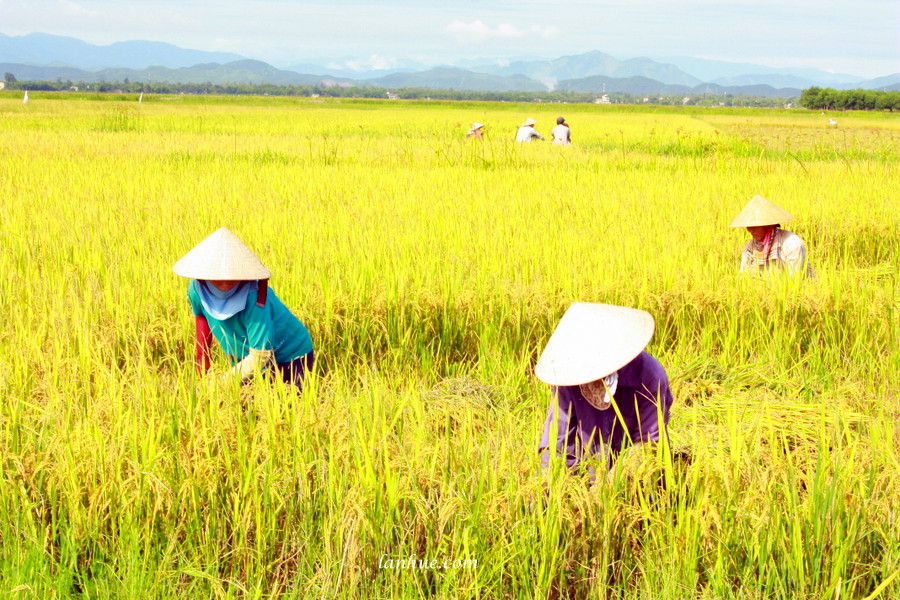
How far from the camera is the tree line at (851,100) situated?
262 feet

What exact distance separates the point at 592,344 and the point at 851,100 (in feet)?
314

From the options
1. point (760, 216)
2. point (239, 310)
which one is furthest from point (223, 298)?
point (760, 216)

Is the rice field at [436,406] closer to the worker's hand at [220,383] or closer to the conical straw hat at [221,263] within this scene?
the worker's hand at [220,383]

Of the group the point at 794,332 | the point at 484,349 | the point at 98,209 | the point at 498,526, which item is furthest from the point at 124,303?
the point at 794,332

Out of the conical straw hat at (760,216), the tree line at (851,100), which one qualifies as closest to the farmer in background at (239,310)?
the conical straw hat at (760,216)

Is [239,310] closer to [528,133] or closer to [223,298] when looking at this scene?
[223,298]

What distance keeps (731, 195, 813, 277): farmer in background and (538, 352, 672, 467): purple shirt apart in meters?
2.27

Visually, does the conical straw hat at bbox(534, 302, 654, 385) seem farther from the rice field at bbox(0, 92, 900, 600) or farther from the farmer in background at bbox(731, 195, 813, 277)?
the farmer in background at bbox(731, 195, 813, 277)

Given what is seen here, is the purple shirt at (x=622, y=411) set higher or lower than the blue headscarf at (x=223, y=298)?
lower

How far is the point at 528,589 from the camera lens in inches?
70.1

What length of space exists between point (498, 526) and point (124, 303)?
235 cm

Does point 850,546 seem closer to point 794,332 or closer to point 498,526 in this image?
point 498,526

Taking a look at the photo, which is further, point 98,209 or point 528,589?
point 98,209

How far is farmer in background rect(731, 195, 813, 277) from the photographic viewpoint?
13.7ft
